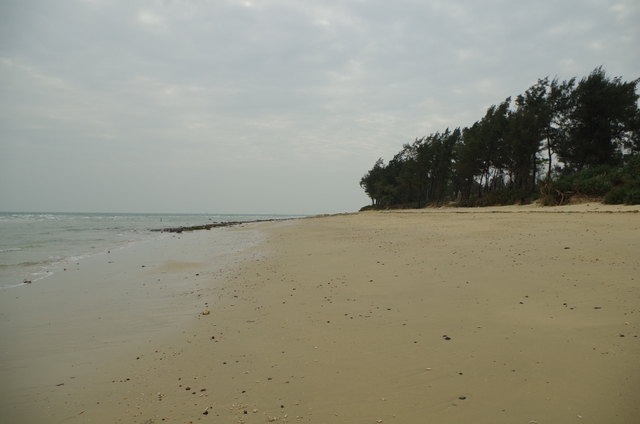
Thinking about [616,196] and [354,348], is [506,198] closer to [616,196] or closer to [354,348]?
[616,196]

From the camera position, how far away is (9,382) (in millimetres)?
3385

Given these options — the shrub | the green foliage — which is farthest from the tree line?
the shrub

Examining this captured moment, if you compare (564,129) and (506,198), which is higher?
(564,129)

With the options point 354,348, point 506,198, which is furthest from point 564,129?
point 354,348

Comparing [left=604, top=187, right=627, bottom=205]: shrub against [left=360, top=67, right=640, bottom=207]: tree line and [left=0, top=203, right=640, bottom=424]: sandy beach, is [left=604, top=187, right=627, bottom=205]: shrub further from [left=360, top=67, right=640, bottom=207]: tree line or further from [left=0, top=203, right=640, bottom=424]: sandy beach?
[left=0, top=203, right=640, bottom=424]: sandy beach

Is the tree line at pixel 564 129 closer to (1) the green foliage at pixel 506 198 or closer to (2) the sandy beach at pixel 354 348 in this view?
(1) the green foliage at pixel 506 198

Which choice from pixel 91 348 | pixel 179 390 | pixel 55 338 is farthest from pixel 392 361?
pixel 55 338

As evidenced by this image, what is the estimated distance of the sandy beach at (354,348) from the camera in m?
2.69

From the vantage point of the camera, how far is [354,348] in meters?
3.73

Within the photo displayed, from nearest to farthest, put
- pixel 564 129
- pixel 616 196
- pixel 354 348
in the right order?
pixel 354 348, pixel 616 196, pixel 564 129

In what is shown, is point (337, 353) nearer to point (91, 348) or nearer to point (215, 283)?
point (91, 348)

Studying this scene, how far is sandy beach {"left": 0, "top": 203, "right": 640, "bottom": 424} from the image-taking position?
2.69 metres

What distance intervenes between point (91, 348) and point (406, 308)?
13.7 feet

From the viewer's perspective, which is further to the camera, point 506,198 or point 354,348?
point 506,198
